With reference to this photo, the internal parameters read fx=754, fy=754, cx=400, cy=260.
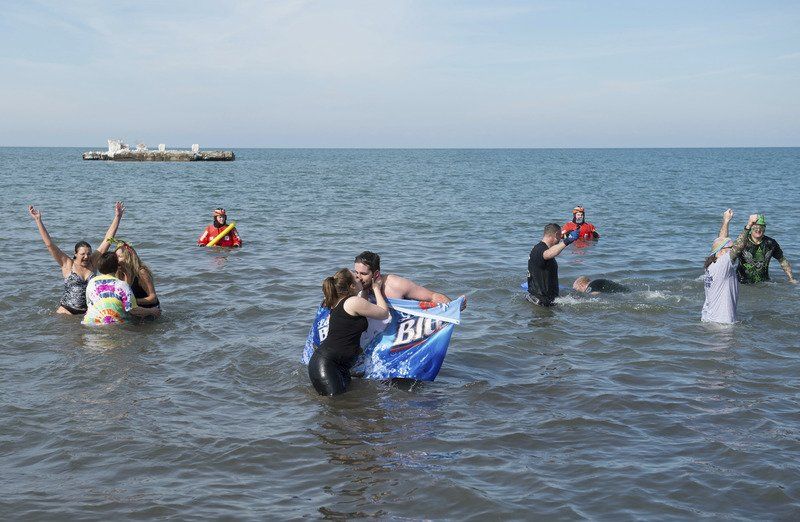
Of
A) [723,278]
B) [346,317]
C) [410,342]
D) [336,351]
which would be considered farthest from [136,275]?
[723,278]

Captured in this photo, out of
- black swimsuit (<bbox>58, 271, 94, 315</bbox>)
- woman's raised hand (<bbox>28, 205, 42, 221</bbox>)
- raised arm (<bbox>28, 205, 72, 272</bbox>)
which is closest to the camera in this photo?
woman's raised hand (<bbox>28, 205, 42, 221</bbox>)

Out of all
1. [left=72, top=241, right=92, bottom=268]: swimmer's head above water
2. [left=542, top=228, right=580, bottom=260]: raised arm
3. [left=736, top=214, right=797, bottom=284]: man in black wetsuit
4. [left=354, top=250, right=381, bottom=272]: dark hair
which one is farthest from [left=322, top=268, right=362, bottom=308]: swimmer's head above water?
[left=736, top=214, right=797, bottom=284]: man in black wetsuit

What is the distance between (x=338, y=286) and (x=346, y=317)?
35 centimetres

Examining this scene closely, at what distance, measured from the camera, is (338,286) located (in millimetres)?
8320

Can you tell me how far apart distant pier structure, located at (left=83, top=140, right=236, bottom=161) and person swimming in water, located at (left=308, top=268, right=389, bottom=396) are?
346ft

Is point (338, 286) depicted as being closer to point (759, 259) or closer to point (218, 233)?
point (759, 259)

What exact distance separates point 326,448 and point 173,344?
4402 millimetres

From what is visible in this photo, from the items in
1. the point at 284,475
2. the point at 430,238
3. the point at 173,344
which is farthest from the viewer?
the point at 430,238

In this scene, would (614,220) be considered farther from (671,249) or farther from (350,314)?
(350,314)

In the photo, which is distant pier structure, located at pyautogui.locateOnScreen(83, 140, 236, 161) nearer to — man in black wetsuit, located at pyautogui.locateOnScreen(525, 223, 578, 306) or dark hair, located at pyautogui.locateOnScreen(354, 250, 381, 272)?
man in black wetsuit, located at pyautogui.locateOnScreen(525, 223, 578, 306)

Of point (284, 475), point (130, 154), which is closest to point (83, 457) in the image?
point (284, 475)

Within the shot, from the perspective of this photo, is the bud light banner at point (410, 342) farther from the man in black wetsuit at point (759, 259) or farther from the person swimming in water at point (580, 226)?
the person swimming in water at point (580, 226)

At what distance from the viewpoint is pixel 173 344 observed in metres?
10.7

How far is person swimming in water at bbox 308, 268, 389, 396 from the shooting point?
8.24 m
